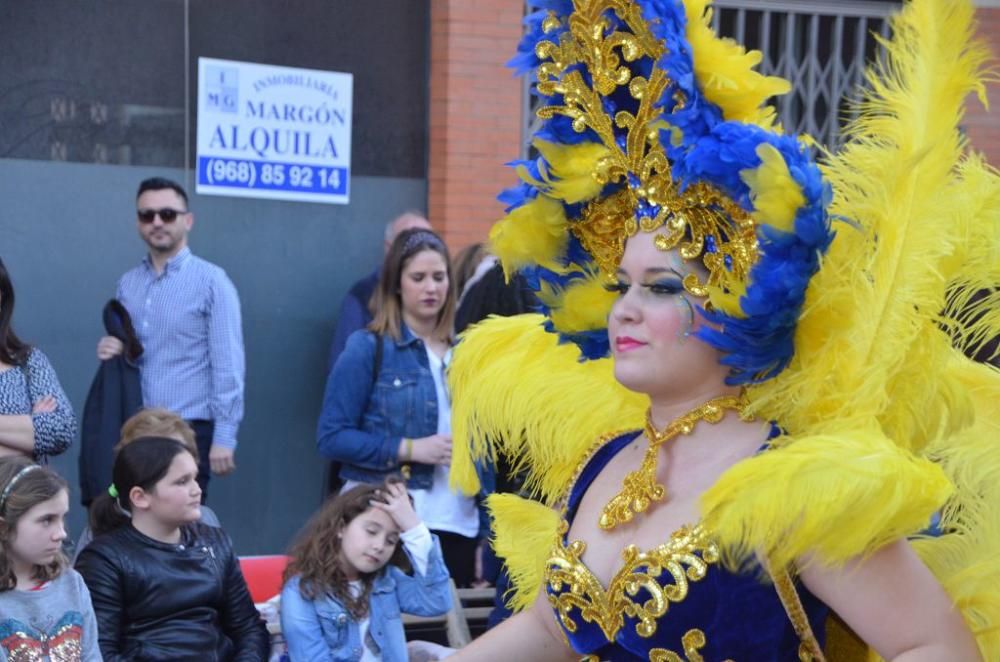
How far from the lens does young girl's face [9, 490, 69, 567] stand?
13.8ft

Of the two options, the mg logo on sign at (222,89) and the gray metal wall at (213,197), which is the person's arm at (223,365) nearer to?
the gray metal wall at (213,197)

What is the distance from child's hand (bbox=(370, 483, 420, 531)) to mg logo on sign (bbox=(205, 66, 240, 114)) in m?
3.43

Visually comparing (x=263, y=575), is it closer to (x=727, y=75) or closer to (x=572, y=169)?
(x=572, y=169)

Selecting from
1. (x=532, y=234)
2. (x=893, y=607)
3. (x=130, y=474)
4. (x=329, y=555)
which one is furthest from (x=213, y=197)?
(x=893, y=607)

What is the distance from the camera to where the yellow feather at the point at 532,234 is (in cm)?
274

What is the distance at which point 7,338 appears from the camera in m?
5.17

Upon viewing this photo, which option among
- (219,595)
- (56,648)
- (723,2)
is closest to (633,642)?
(56,648)

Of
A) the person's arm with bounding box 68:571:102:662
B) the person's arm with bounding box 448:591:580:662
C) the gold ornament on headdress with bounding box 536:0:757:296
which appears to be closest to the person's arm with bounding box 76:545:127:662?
the person's arm with bounding box 68:571:102:662

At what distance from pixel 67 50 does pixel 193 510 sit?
11.4 ft

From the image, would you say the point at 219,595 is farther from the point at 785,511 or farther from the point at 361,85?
the point at 361,85

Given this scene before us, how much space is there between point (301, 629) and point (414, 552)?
42 centimetres

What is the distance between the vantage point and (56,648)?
13.5ft

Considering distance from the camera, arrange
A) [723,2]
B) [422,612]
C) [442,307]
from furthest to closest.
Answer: [723,2], [442,307], [422,612]

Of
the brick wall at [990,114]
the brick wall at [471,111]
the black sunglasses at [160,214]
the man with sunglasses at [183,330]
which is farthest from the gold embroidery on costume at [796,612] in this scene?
the brick wall at [990,114]
